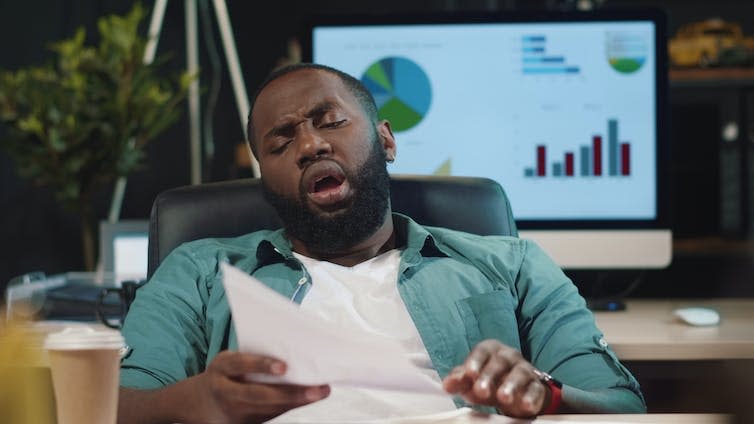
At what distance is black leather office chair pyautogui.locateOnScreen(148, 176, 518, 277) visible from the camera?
4.94ft

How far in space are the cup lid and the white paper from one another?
0.33 feet

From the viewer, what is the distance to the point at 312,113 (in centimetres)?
146

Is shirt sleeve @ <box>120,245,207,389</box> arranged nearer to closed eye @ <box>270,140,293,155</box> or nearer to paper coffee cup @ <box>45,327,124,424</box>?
closed eye @ <box>270,140,293,155</box>

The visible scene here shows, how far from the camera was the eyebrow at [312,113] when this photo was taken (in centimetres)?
145

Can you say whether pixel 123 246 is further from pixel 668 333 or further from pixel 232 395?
pixel 232 395

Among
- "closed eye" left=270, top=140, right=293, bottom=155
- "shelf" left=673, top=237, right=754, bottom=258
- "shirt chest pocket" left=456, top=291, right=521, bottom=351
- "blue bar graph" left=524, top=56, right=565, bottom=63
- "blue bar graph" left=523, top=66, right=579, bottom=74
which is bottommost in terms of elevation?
"shelf" left=673, top=237, right=754, bottom=258

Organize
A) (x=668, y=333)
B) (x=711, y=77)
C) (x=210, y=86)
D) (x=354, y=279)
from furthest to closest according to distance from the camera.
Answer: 1. (x=210, y=86)
2. (x=711, y=77)
3. (x=668, y=333)
4. (x=354, y=279)

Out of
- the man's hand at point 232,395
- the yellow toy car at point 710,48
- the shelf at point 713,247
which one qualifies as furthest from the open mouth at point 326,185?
the yellow toy car at point 710,48

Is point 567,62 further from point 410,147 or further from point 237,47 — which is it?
point 237,47

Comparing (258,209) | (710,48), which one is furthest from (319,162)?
(710,48)

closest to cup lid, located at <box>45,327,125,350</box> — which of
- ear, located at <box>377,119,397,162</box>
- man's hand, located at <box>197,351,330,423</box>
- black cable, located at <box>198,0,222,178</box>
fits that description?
man's hand, located at <box>197,351,330,423</box>

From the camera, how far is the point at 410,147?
6.57 ft

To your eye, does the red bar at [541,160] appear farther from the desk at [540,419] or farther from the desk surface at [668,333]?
the desk at [540,419]

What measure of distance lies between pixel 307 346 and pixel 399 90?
134cm
